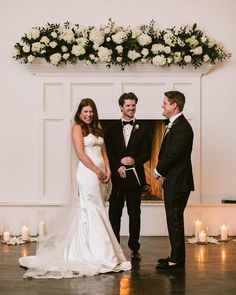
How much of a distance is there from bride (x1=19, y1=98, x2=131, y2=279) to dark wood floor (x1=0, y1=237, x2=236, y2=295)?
18 cm

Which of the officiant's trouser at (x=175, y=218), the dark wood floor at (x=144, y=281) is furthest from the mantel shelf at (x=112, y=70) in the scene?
the officiant's trouser at (x=175, y=218)

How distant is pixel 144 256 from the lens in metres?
5.81

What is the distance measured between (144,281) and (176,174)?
94 centimetres

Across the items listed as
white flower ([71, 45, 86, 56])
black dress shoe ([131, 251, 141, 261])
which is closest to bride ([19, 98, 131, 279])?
black dress shoe ([131, 251, 141, 261])

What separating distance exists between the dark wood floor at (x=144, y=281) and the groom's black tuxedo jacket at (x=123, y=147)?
813 mm

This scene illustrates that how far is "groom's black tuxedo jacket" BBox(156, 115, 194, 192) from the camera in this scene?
506cm

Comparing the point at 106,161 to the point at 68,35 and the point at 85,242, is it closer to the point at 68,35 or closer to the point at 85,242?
the point at 85,242

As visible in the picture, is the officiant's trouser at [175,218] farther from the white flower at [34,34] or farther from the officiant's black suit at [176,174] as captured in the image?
the white flower at [34,34]

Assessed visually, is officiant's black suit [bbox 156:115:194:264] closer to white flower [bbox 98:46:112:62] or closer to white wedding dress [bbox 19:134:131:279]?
white wedding dress [bbox 19:134:131:279]

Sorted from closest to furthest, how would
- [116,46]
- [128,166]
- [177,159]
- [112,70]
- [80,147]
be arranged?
[177,159], [80,147], [128,166], [116,46], [112,70]

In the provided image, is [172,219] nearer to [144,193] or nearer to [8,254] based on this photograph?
[8,254]

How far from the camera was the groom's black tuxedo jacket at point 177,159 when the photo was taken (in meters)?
5.06

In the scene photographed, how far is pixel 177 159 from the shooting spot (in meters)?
5.08

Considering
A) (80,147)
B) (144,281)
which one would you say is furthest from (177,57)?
(144,281)
